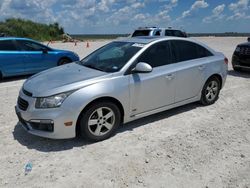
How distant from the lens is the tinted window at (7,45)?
845 centimetres

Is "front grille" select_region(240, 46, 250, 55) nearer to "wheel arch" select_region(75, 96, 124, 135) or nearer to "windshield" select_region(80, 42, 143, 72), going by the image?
"windshield" select_region(80, 42, 143, 72)

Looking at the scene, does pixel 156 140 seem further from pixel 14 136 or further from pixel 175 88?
pixel 14 136

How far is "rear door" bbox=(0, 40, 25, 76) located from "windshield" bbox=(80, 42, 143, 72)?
4321 mm

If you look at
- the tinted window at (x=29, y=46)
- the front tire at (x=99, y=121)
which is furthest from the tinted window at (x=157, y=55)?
the tinted window at (x=29, y=46)

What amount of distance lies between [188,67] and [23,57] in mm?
5898

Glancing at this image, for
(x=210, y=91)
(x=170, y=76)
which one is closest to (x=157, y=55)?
(x=170, y=76)

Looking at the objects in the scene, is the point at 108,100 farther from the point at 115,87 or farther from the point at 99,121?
the point at 99,121

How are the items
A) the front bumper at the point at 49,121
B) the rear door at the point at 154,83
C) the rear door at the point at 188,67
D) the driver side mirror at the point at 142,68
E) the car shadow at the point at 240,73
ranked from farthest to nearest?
the car shadow at the point at 240,73
the rear door at the point at 188,67
the rear door at the point at 154,83
the driver side mirror at the point at 142,68
the front bumper at the point at 49,121

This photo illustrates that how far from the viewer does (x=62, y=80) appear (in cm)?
413

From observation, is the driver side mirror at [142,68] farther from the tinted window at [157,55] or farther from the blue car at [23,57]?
the blue car at [23,57]

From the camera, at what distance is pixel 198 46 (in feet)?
18.3

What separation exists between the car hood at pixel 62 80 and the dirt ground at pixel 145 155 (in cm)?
85

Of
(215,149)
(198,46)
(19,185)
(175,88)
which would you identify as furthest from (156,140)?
(198,46)

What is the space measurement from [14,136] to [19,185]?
1461 mm
